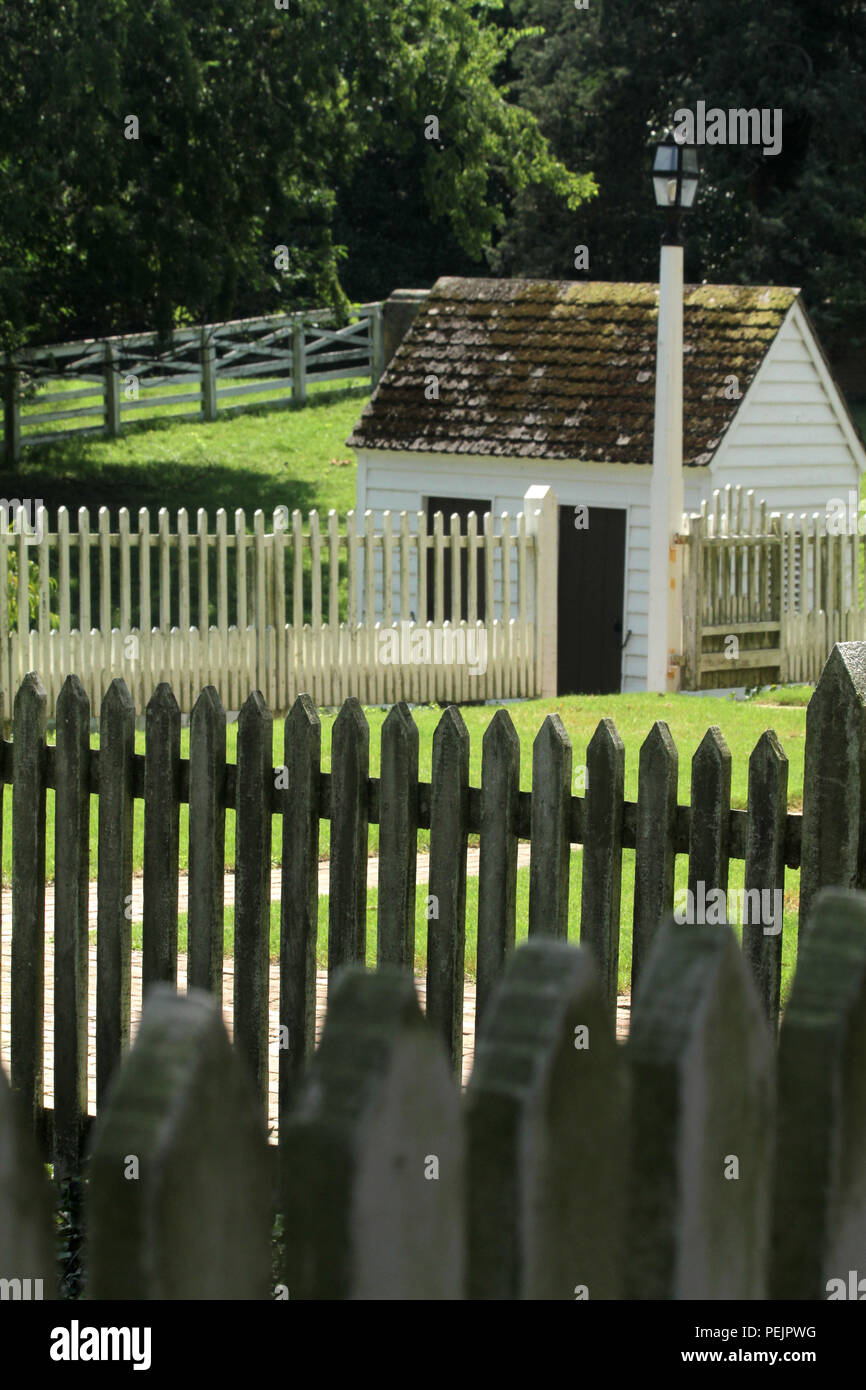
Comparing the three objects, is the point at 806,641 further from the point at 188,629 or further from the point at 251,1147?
the point at 251,1147

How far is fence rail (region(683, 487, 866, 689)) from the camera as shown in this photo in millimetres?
16641

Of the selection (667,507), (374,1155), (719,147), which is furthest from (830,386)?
(719,147)

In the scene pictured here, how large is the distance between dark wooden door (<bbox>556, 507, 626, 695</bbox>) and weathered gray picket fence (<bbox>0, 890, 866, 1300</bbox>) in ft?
54.7

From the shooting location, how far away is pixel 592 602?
18.7m

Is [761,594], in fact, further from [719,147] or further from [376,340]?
[719,147]

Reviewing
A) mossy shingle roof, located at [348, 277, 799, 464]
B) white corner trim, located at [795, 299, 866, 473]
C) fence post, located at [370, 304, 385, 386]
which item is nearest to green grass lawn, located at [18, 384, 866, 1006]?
fence post, located at [370, 304, 385, 386]

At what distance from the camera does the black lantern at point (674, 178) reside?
15.0m

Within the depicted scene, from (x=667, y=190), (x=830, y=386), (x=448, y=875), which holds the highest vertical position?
(x=667, y=190)

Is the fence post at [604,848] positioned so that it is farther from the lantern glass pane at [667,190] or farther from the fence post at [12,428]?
the fence post at [12,428]

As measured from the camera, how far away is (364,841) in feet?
16.1

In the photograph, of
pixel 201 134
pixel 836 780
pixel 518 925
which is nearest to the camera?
pixel 836 780

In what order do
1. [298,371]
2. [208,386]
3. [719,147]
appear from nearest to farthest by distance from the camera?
[208,386] < [298,371] < [719,147]

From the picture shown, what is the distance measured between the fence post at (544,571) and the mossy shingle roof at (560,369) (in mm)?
2042

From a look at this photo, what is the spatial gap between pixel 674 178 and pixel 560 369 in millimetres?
4846
